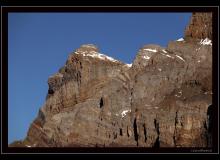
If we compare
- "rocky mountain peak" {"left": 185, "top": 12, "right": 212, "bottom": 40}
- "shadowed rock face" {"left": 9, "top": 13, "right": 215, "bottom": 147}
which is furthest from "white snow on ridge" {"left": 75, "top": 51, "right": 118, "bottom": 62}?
"rocky mountain peak" {"left": 185, "top": 12, "right": 212, "bottom": 40}

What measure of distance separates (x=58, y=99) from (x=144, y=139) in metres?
28.2

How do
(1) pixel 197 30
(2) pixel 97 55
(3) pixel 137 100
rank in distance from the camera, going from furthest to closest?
(2) pixel 97 55 → (1) pixel 197 30 → (3) pixel 137 100

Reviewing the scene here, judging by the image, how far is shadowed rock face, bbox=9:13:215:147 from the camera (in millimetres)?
55469

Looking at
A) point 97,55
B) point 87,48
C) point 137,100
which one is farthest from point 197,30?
point 87,48

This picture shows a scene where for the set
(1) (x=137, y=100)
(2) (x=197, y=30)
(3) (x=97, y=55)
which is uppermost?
(2) (x=197, y=30)

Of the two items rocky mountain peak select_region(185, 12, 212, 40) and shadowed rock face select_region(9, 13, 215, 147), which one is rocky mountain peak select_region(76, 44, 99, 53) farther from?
rocky mountain peak select_region(185, 12, 212, 40)

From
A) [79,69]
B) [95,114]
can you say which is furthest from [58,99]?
[95,114]

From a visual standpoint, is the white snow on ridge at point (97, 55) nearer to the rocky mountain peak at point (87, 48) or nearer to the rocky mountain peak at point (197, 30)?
the rocky mountain peak at point (87, 48)

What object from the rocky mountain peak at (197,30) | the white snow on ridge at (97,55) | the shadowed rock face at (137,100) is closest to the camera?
the shadowed rock face at (137,100)

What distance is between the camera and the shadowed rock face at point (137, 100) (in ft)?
182

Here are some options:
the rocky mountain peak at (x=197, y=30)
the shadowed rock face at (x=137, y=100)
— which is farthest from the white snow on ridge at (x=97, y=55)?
the rocky mountain peak at (x=197, y=30)

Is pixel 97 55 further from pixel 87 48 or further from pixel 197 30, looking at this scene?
pixel 197 30

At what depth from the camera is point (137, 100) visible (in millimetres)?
67438
